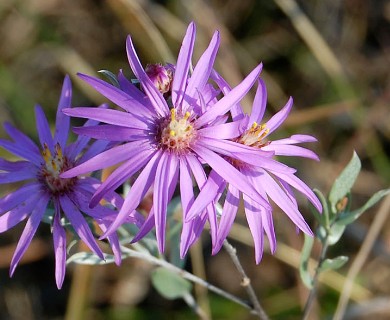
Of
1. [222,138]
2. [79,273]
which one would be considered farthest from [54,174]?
[79,273]

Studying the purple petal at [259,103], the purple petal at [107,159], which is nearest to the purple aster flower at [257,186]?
the purple petal at [259,103]

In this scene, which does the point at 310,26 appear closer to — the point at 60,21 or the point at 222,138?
the point at 60,21

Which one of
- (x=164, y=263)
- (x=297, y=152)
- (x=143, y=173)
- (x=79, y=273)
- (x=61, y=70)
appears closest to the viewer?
(x=143, y=173)

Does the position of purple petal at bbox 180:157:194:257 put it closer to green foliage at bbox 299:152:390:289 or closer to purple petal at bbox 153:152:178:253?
purple petal at bbox 153:152:178:253

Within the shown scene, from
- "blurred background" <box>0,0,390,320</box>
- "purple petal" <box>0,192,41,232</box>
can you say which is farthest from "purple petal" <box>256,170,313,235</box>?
"blurred background" <box>0,0,390,320</box>

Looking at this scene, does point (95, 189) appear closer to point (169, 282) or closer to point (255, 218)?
point (255, 218)

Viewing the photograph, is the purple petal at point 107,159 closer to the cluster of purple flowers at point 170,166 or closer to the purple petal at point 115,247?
the cluster of purple flowers at point 170,166
